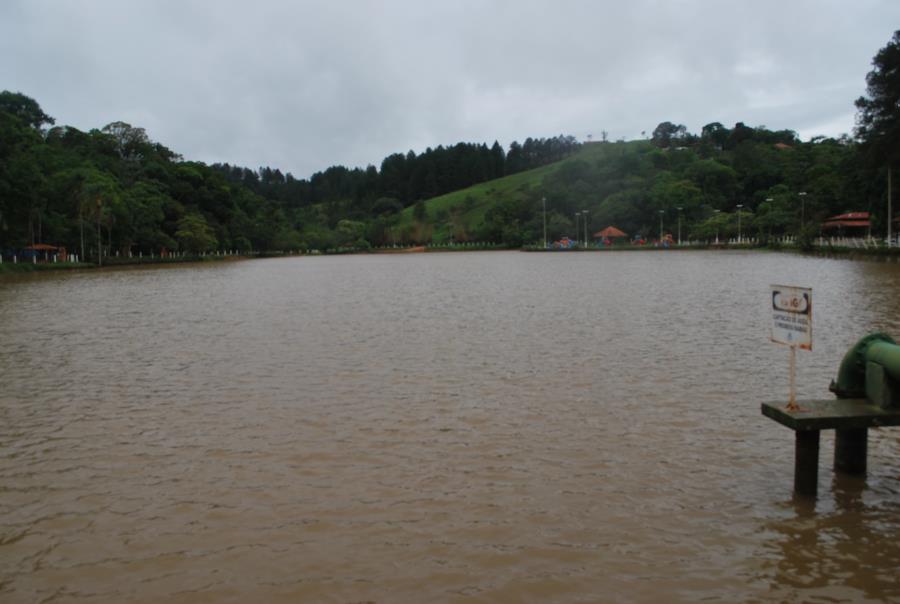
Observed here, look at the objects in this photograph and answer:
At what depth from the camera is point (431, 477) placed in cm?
722

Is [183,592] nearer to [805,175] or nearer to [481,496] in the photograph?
[481,496]

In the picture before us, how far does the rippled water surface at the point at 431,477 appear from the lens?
16.9ft

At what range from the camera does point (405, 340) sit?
1677 cm

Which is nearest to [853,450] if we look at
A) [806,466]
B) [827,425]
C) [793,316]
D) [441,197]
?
[806,466]

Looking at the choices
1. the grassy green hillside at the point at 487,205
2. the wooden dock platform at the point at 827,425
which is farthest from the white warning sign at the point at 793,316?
the grassy green hillside at the point at 487,205

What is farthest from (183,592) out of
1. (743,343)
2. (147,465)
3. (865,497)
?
(743,343)

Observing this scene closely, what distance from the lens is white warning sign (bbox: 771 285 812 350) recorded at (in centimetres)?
636

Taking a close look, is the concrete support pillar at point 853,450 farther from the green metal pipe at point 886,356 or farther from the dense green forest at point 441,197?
the dense green forest at point 441,197

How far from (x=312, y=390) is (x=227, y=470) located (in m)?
3.83

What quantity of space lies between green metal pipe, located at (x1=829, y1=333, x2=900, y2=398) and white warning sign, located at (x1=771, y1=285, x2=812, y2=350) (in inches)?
25.0

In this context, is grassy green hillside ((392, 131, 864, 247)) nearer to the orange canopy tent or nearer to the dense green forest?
the dense green forest

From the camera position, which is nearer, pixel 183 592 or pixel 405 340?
pixel 183 592

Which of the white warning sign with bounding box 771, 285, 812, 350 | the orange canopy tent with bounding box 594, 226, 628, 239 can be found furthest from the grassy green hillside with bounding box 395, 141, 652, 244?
the white warning sign with bounding box 771, 285, 812, 350

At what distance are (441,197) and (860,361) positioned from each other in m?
187
